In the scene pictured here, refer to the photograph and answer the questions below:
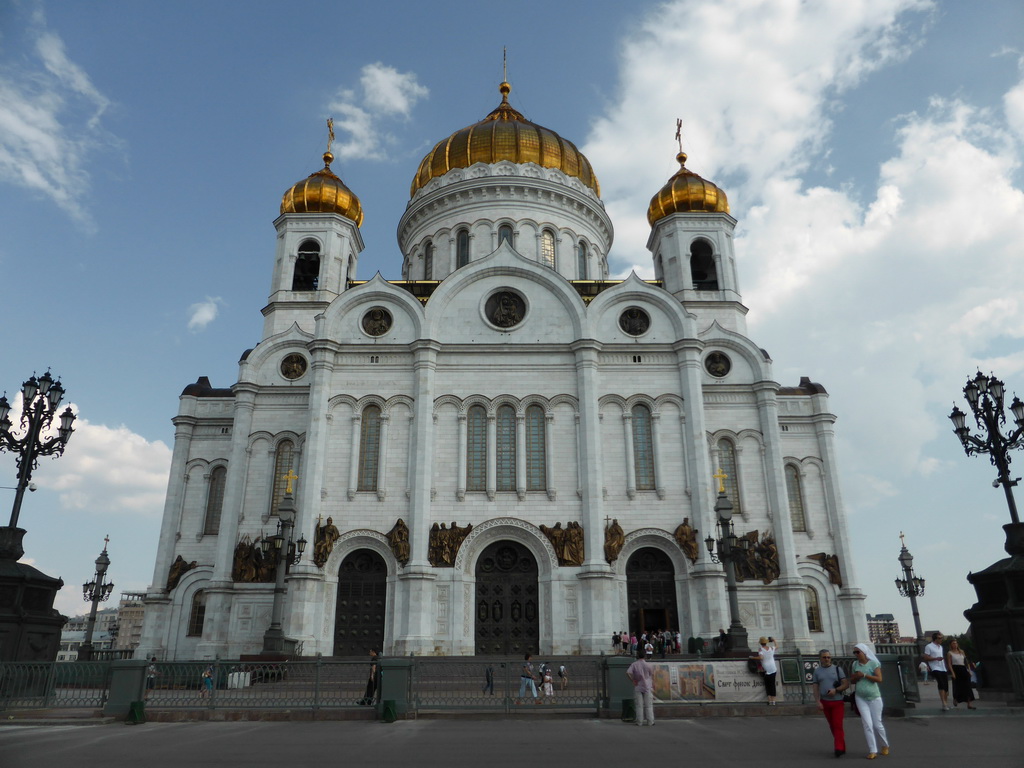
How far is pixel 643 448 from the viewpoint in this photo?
88.3 feet

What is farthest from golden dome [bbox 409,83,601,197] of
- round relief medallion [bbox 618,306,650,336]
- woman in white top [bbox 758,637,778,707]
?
woman in white top [bbox 758,637,778,707]

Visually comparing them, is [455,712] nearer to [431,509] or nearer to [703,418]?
[431,509]

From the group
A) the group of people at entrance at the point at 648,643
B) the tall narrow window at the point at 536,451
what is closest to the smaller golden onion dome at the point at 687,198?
the tall narrow window at the point at 536,451

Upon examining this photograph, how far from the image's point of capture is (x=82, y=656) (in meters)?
26.5

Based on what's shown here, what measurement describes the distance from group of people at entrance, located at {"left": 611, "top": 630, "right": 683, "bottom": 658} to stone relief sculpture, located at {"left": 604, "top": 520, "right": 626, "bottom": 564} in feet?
8.35

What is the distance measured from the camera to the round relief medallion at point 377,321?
28359mm

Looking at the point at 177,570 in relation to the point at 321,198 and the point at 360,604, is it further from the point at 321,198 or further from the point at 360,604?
the point at 321,198

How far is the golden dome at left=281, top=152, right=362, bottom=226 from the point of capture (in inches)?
1281

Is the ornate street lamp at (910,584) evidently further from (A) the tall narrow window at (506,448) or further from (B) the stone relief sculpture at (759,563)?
(A) the tall narrow window at (506,448)

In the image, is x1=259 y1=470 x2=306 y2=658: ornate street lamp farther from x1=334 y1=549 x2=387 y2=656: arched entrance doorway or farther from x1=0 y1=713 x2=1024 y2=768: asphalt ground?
x1=0 y1=713 x2=1024 y2=768: asphalt ground

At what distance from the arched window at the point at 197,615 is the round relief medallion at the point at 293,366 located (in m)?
8.74

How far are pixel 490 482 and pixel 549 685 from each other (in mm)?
10764

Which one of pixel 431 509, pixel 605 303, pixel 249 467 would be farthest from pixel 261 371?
pixel 605 303

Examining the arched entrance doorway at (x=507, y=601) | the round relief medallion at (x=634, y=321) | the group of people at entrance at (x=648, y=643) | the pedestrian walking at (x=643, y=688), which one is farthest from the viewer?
the round relief medallion at (x=634, y=321)
